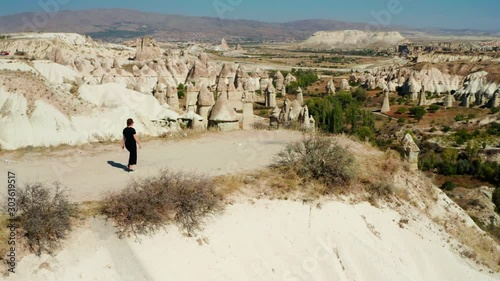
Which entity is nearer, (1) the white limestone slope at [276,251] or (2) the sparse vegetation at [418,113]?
(1) the white limestone slope at [276,251]

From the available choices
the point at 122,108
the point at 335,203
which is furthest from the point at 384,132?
the point at 335,203

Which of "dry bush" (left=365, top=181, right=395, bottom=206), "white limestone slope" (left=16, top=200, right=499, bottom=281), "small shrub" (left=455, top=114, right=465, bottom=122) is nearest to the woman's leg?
"white limestone slope" (left=16, top=200, right=499, bottom=281)

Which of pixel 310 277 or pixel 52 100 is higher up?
pixel 52 100

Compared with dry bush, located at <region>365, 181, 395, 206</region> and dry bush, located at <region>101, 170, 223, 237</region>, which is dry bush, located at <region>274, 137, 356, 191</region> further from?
dry bush, located at <region>101, 170, 223, 237</region>

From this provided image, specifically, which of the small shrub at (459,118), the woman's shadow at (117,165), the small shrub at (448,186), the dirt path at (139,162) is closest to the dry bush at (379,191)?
the dirt path at (139,162)

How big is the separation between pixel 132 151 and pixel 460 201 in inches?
791

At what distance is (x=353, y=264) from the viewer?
22.1 feet

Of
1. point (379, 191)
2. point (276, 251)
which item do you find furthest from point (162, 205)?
point (379, 191)

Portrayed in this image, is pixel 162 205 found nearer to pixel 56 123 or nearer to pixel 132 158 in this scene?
pixel 132 158

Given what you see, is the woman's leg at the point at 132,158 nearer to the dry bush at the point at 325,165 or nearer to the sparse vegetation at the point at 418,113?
the dry bush at the point at 325,165

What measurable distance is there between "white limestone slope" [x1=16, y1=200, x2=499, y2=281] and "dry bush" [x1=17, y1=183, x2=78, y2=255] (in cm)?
15

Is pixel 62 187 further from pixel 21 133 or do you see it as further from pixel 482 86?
pixel 482 86

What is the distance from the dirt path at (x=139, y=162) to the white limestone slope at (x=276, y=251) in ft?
4.61

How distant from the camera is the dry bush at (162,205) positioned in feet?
19.3
